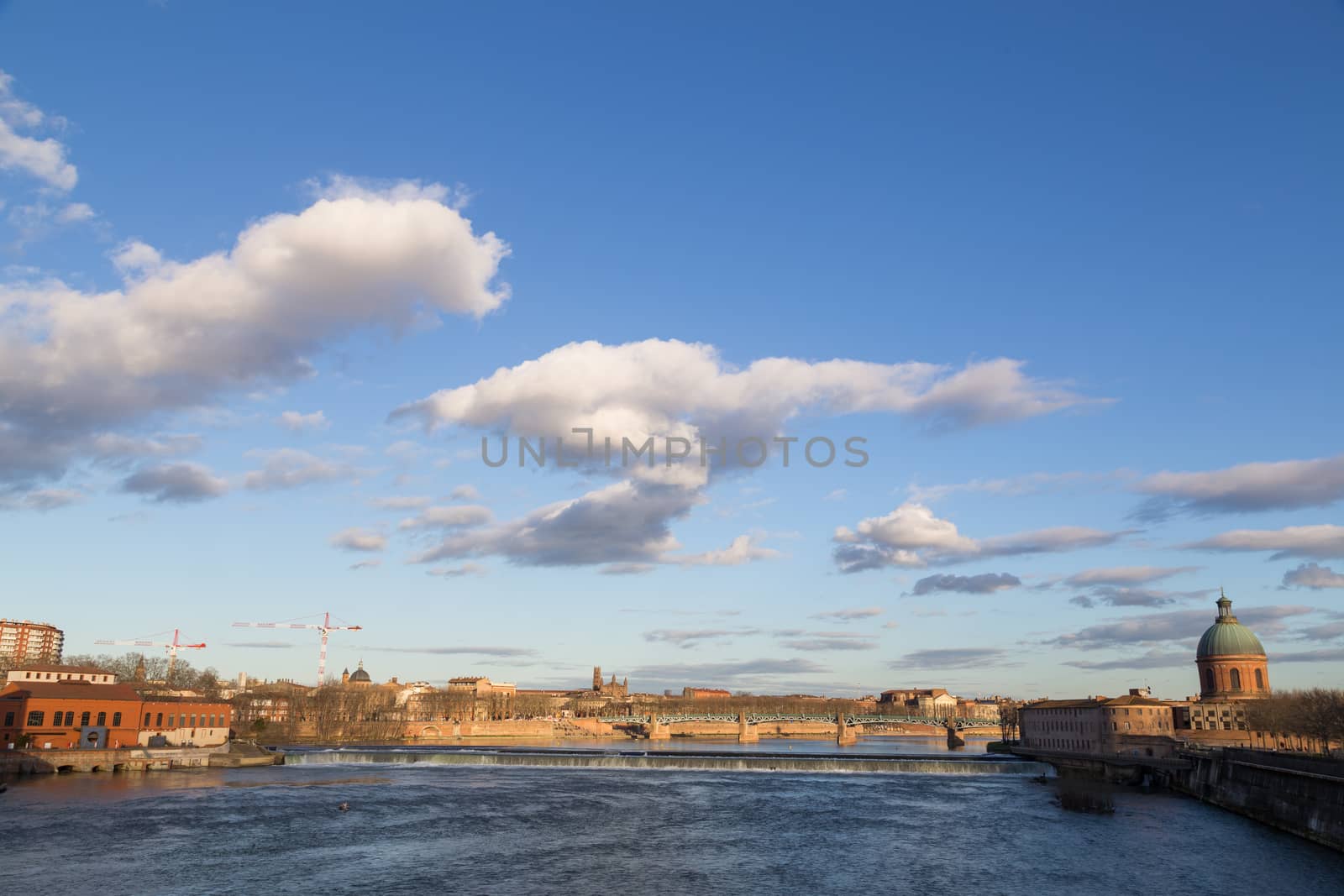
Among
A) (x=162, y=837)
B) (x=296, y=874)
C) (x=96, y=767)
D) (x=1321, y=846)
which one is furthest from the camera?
(x=96, y=767)

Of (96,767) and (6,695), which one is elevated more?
(6,695)

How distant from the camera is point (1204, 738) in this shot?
123 metres

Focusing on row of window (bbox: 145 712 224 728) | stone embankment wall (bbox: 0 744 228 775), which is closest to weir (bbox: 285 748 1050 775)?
row of window (bbox: 145 712 224 728)

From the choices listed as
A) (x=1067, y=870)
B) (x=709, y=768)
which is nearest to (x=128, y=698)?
(x=709, y=768)

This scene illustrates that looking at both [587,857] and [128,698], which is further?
[128,698]

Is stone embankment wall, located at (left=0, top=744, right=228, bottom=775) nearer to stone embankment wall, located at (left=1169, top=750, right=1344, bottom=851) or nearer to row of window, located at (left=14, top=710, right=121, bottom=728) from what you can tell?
row of window, located at (left=14, top=710, right=121, bottom=728)

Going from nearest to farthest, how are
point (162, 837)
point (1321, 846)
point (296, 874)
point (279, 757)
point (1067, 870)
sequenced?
point (296, 874) → point (1067, 870) → point (162, 837) → point (1321, 846) → point (279, 757)

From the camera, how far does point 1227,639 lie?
153625 millimetres

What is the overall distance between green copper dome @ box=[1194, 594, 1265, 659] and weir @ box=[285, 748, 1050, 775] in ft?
191

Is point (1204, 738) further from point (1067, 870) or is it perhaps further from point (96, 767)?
point (96, 767)

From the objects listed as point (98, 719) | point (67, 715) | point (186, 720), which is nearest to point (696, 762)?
point (186, 720)

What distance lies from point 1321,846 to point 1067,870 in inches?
772

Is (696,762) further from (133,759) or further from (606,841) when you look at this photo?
(133,759)

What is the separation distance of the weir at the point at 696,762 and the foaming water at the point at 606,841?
69.9ft
